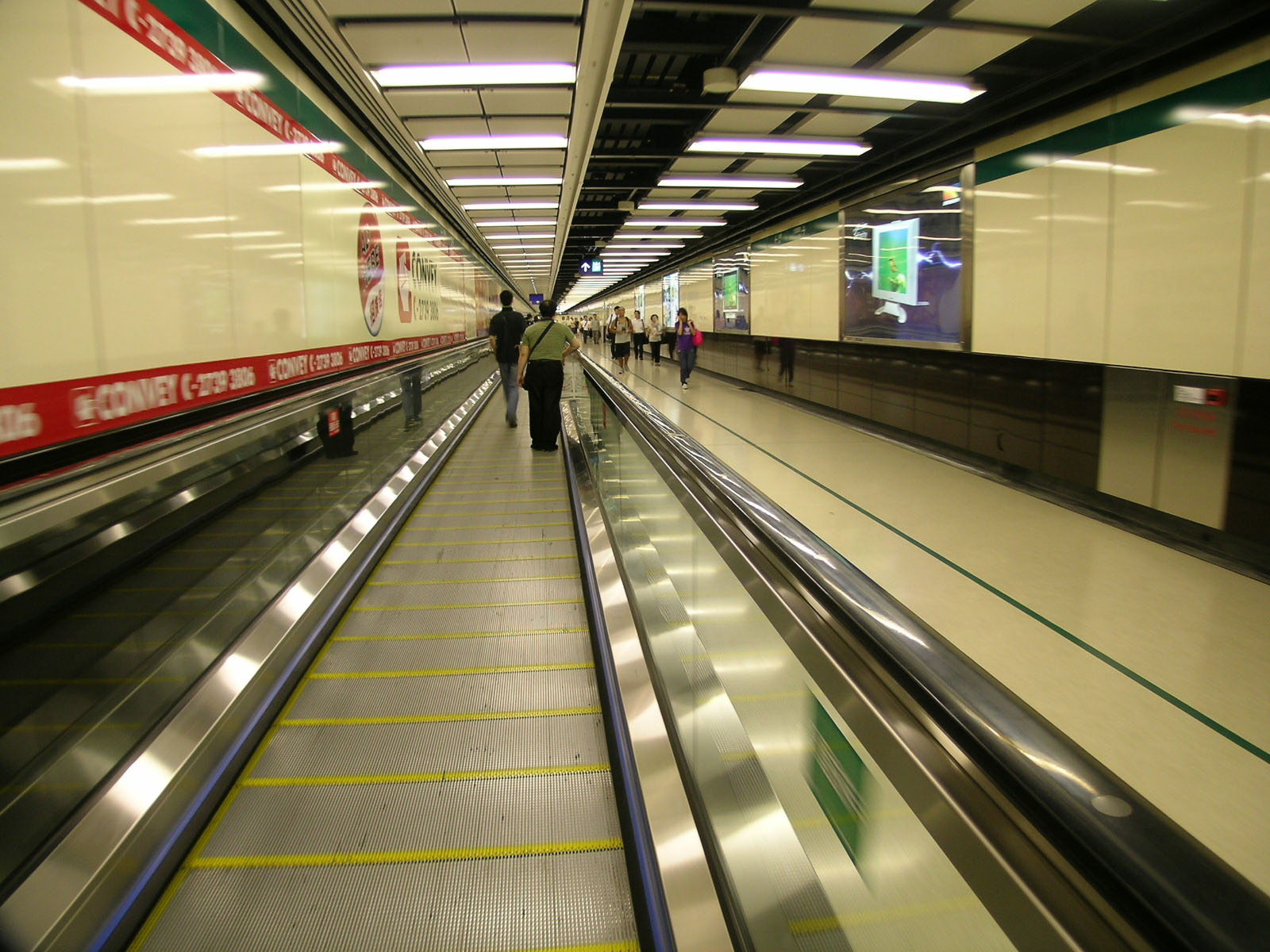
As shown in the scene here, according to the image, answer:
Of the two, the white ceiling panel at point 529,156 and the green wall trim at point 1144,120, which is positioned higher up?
the white ceiling panel at point 529,156

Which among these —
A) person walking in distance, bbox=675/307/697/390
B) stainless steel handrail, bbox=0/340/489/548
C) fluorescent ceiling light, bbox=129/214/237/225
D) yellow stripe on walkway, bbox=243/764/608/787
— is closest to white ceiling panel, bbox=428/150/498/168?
fluorescent ceiling light, bbox=129/214/237/225

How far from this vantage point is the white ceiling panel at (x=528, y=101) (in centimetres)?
633

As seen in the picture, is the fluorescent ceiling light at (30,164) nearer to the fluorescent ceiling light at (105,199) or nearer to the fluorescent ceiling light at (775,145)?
the fluorescent ceiling light at (105,199)

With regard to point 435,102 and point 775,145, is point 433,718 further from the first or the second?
point 775,145

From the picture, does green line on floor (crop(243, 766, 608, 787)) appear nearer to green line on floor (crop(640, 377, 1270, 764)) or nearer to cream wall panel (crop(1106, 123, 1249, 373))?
green line on floor (crop(640, 377, 1270, 764))

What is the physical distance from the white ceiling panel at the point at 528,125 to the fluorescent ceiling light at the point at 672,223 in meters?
5.91

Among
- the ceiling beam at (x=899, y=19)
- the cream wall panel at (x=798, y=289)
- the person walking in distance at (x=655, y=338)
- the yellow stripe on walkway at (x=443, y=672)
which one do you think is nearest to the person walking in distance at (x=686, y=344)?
the cream wall panel at (x=798, y=289)

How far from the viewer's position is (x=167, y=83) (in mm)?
3232

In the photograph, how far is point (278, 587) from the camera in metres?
3.02

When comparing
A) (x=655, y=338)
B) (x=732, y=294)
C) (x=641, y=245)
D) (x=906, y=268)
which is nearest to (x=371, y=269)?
(x=906, y=268)

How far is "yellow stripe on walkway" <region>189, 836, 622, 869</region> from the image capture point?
6.13 feet

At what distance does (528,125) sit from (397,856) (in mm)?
7016

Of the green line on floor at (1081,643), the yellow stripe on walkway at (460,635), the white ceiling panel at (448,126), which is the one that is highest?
the white ceiling panel at (448,126)

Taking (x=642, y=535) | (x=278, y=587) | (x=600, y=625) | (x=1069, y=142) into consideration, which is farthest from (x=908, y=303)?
(x=278, y=587)
